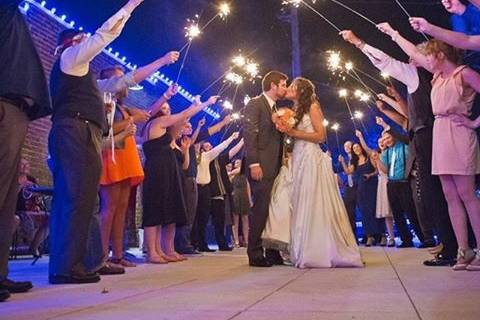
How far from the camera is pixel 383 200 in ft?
26.5

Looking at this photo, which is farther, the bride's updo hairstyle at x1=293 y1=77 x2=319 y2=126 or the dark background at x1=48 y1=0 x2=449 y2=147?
the dark background at x1=48 y1=0 x2=449 y2=147

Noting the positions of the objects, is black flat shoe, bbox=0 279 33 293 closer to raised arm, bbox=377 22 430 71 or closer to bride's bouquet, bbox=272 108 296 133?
bride's bouquet, bbox=272 108 296 133

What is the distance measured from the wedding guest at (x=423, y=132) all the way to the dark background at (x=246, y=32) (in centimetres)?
451

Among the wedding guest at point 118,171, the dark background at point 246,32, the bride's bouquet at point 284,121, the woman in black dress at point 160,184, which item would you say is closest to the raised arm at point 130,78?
the wedding guest at point 118,171

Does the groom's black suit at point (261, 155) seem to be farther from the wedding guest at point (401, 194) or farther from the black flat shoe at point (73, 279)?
the wedding guest at point (401, 194)

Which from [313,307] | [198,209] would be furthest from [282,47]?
[313,307]

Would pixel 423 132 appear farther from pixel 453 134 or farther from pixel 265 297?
pixel 265 297

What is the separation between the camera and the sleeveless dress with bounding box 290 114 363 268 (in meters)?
3.99

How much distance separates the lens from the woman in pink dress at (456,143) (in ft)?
11.3

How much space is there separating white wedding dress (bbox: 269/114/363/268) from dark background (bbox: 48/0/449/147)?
4.31 meters

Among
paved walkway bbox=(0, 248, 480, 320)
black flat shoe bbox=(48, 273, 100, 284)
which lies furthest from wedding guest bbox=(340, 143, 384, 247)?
black flat shoe bbox=(48, 273, 100, 284)

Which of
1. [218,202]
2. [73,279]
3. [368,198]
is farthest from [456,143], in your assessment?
[368,198]

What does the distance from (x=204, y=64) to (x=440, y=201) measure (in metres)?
8.36

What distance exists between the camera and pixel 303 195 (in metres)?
4.24
